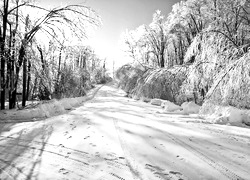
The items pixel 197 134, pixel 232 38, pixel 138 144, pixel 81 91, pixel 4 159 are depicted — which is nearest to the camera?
pixel 4 159

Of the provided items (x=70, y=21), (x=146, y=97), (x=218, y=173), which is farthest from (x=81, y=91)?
(x=218, y=173)

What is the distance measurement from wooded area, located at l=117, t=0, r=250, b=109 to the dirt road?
4.54 feet

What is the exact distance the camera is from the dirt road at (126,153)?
2562mm

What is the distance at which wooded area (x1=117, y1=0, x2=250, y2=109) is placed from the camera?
17.3 ft

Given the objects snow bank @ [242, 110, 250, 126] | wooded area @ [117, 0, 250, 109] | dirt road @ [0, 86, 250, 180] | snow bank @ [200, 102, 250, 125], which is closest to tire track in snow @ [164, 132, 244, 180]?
dirt road @ [0, 86, 250, 180]

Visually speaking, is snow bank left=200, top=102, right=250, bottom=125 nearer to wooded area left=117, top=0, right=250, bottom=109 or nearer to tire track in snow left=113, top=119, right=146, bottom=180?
wooded area left=117, top=0, right=250, bottom=109

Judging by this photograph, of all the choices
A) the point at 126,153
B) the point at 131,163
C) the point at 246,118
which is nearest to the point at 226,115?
the point at 246,118

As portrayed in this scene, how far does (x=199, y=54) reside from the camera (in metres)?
7.05

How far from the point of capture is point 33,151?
353 centimetres

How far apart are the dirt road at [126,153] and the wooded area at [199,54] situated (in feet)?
4.54

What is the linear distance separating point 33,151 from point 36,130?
163cm

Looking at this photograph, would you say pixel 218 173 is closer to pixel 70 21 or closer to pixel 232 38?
pixel 232 38

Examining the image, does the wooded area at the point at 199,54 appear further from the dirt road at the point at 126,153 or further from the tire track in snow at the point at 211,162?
the tire track in snow at the point at 211,162

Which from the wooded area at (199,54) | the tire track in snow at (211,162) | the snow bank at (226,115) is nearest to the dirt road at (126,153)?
the tire track in snow at (211,162)
